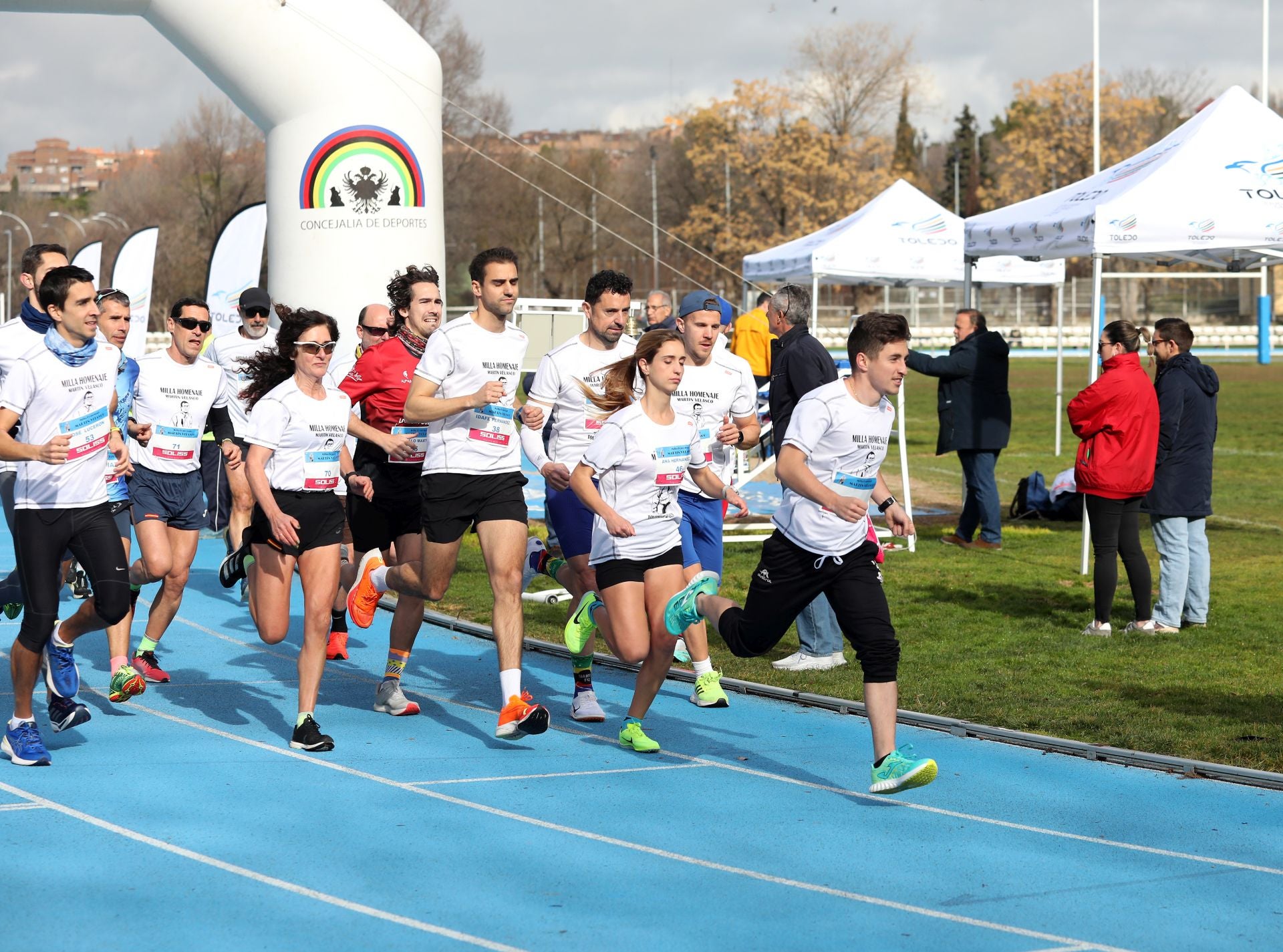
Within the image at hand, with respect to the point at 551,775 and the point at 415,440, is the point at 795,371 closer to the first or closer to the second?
the point at 415,440

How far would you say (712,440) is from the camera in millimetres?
7855

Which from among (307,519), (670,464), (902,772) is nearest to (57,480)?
(307,519)

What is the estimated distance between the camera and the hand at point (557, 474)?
7051 millimetres

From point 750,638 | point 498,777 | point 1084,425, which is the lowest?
point 498,777

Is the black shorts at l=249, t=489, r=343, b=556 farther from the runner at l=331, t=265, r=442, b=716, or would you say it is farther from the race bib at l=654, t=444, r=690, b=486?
the race bib at l=654, t=444, r=690, b=486

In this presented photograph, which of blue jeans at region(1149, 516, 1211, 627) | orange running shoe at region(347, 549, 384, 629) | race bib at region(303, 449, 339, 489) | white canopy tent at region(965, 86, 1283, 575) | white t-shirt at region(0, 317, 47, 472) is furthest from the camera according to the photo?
white canopy tent at region(965, 86, 1283, 575)

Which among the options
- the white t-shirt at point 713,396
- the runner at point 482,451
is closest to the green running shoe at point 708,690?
the white t-shirt at point 713,396

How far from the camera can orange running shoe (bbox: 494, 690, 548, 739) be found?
6543mm

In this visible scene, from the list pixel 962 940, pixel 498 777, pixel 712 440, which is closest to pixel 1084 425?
pixel 712 440

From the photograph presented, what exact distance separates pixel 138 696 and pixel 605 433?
3.16 meters

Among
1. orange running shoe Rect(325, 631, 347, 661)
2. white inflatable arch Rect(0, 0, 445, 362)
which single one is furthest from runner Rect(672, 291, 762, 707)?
white inflatable arch Rect(0, 0, 445, 362)

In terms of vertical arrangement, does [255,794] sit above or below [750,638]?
below

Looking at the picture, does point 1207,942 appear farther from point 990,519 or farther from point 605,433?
point 990,519

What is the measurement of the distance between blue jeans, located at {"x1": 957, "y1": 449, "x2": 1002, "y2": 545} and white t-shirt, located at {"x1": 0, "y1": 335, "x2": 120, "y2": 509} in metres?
8.45
